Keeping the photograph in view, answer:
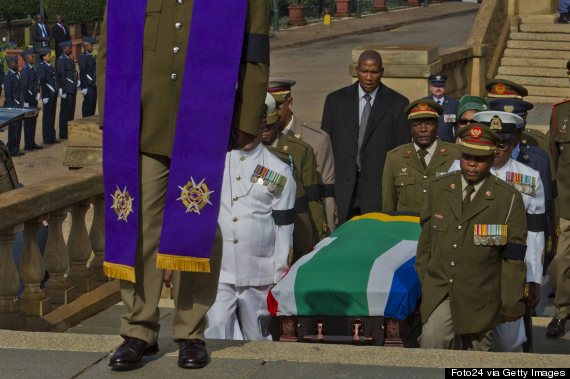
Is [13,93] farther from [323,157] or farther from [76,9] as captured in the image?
[323,157]

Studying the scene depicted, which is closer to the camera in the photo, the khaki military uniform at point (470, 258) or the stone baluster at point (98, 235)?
the khaki military uniform at point (470, 258)

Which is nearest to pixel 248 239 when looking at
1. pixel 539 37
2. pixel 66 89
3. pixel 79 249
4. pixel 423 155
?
pixel 79 249

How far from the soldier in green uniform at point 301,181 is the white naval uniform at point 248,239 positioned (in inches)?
28.5

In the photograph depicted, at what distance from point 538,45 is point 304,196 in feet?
60.5

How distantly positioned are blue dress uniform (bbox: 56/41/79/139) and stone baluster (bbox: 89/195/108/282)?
2008 centimetres

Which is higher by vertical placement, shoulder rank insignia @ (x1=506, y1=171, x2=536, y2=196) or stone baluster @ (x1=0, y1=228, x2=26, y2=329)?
shoulder rank insignia @ (x1=506, y1=171, x2=536, y2=196)

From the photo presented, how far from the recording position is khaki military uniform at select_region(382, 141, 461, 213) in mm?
10250

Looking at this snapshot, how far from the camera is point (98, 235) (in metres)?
9.98

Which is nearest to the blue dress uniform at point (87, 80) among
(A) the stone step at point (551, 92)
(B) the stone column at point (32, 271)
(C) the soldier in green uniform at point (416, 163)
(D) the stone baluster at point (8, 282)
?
(A) the stone step at point (551, 92)

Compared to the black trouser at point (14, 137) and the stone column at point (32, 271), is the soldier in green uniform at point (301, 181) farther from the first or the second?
the black trouser at point (14, 137)

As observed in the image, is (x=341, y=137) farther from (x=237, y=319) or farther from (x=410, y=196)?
(x=237, y=319)

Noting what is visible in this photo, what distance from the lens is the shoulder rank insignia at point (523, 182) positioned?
29.7 ft

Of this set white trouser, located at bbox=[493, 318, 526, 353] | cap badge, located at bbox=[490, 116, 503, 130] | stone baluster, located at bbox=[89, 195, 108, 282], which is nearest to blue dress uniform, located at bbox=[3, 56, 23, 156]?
stone baluster, located at bbox=[89, 195, 108, 282]

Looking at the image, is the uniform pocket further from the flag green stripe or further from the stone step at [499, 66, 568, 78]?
the stone step at [499, 66, 568, 78]
